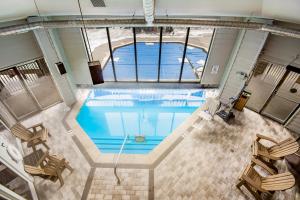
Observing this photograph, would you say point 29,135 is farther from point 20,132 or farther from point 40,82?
point 40,82

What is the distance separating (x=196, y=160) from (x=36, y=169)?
15.8 ft

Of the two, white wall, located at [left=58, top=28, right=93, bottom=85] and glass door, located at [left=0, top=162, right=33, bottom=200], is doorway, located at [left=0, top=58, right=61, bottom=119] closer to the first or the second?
white wall, located at [left=58, top=28, right=93, bottom=85]

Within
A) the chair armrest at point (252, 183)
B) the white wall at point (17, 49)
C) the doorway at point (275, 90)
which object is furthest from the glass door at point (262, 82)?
the white wall at point (17, 49)

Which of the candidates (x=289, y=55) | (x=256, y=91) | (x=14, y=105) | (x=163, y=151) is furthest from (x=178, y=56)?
(x=14, y=105)

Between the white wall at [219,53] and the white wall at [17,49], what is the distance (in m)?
6.99

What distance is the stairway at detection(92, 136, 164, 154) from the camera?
20.6 feet

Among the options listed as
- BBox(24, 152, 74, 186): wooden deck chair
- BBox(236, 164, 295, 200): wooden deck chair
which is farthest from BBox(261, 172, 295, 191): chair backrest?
BBox(24, 152, 74, 186): wooden deck chair

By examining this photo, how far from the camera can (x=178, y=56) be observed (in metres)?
13.2

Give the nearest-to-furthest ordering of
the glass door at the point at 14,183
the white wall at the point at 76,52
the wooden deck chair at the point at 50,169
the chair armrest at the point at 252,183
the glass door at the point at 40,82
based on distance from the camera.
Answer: the glass door at the point at 14,183
the chair armrest at the point at 252,183
the wooden deck chair at the point at 50,169
the glass door at the point at 40,82
the white wall at the point at 76,52

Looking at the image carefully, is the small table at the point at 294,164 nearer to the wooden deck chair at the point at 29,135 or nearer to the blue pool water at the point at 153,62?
the blue pool water at the point at 153,62

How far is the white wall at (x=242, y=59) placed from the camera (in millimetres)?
6008

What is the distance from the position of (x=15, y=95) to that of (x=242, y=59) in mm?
9217

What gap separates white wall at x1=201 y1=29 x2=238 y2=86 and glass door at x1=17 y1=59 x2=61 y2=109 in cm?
706

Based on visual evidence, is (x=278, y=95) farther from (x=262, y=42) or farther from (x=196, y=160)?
(x=196, y=160)
